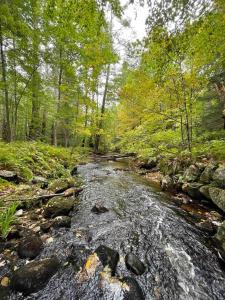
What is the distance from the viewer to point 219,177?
13.4 feet

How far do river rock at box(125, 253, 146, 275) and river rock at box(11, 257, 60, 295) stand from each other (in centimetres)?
94

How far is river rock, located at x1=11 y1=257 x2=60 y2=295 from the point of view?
6.15ft

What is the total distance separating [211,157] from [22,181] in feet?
19.2

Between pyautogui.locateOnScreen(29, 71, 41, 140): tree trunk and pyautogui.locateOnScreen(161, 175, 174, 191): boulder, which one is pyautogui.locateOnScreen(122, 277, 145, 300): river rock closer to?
pyautogui.locateOnScreen(161, 175, 174, 191): boulder

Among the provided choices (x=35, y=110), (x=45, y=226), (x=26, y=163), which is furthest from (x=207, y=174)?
(x=35, y=110)

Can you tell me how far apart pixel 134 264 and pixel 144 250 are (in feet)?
1.30

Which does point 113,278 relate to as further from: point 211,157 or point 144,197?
point 211,157

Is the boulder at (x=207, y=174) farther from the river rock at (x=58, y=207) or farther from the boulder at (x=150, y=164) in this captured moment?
the boulder at (x=150, y=164)

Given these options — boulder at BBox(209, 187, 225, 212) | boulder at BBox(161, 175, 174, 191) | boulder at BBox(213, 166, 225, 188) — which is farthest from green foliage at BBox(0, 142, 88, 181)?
boulder at BBox(213, 166, 225, 188)

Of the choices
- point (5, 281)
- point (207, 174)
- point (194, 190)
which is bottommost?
point (5, 281)

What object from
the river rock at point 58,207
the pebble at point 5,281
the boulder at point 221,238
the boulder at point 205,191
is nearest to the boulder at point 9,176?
the river rock at point 58,207

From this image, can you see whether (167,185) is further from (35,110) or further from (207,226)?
(35,110)

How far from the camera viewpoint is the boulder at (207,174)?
4516mm

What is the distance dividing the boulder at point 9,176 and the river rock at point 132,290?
395 cm
